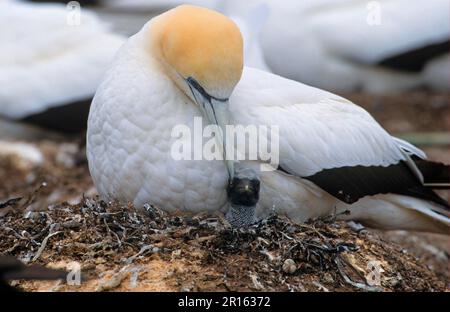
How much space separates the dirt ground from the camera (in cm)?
474

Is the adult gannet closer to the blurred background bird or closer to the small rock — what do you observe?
the small rock

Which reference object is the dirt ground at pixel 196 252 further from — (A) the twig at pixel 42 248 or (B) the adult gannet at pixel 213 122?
(B) the adult gannet at pixel 213 122

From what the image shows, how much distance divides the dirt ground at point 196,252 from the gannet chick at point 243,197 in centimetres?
9

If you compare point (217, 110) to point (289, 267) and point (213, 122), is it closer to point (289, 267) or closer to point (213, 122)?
point (213, 122)

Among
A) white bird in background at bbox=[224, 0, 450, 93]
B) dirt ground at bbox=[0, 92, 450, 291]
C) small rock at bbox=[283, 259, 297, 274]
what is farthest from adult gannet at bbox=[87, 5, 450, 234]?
white bird in background at bbox=[224, 0, 450, 93]

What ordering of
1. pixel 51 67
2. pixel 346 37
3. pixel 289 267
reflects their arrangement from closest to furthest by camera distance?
1. pixel 289 267
2. pixel 51 67
3. pixel 346 37

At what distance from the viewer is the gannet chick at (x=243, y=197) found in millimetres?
5160

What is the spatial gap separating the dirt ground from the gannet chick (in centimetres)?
9

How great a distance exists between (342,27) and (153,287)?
7704mm

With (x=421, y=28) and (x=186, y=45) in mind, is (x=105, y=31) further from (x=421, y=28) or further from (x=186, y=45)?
(x=186, y=45)

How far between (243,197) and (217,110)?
0.45 meters

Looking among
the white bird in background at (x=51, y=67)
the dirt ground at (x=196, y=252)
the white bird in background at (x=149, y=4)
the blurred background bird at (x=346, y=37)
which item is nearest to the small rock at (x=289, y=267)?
the dirt ground at (x=196, y=252)

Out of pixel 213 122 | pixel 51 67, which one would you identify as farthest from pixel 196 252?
pixel 51 67

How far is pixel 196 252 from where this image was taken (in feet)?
16.2
